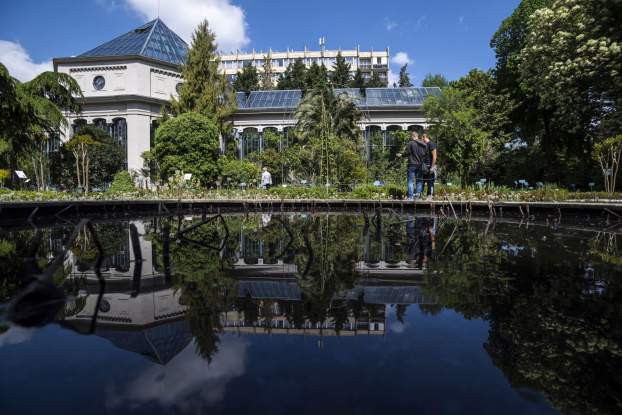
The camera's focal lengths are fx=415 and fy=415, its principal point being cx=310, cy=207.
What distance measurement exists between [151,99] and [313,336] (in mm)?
35446

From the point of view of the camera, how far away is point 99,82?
34.7 m

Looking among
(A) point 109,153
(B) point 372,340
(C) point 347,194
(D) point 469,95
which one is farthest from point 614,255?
(A) point 109,153

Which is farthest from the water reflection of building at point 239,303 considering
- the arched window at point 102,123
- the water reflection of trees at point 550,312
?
the arched window at point 102,123

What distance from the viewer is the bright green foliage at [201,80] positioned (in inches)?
1257

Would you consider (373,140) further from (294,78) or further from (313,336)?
(313,336)

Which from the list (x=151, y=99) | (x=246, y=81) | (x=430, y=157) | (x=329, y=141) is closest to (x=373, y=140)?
(x=329, y=141)

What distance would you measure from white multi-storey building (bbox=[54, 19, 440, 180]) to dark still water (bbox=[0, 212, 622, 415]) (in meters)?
28.6

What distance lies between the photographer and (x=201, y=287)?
4.28 metres

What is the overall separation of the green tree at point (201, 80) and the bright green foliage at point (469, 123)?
16385mm

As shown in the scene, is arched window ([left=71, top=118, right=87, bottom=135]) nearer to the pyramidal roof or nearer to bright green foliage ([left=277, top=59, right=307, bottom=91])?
the pyramidal roof

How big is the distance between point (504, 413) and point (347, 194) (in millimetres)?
16934

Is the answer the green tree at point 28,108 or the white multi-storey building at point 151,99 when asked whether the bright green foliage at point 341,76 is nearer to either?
the white multi-storey building at point 151,99

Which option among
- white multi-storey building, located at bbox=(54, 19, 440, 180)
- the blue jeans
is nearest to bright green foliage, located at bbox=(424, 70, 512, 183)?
the blue jeans

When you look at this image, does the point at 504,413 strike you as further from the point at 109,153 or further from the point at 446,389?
the point at 109,153
